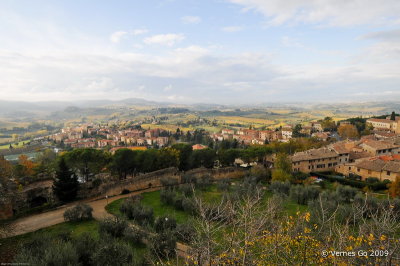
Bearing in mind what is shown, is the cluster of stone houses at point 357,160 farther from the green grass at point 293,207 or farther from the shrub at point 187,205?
the shrub at point 187,205

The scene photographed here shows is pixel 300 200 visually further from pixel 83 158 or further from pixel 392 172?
pixel 83 158

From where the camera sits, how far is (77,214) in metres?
15.3

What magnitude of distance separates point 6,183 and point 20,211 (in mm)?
2945

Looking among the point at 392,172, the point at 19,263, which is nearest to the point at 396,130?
the point at 392,172

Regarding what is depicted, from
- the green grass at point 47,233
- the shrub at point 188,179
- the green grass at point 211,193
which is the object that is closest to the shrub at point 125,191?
the shrub at point 188,179

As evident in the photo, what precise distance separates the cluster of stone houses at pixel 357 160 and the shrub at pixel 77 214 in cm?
2485

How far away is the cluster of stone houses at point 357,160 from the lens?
86.0ft

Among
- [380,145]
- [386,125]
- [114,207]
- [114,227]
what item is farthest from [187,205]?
[386,125]

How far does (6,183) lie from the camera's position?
15141mm

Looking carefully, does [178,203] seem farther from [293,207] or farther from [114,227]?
[293,207]

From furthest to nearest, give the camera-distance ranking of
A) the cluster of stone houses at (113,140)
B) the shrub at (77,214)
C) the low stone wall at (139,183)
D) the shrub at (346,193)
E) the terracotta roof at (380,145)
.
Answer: the cluster of stone houses at (113,140) < the terracotta roof at (380,145) < the low stone wall at (139,183) < the shrub at (346,193) < the shrub at (77,214)

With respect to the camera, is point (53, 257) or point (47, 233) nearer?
point (53, 257)

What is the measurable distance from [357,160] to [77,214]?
33.4 meters

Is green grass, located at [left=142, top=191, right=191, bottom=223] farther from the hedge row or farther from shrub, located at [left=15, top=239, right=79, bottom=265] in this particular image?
the hedge row
